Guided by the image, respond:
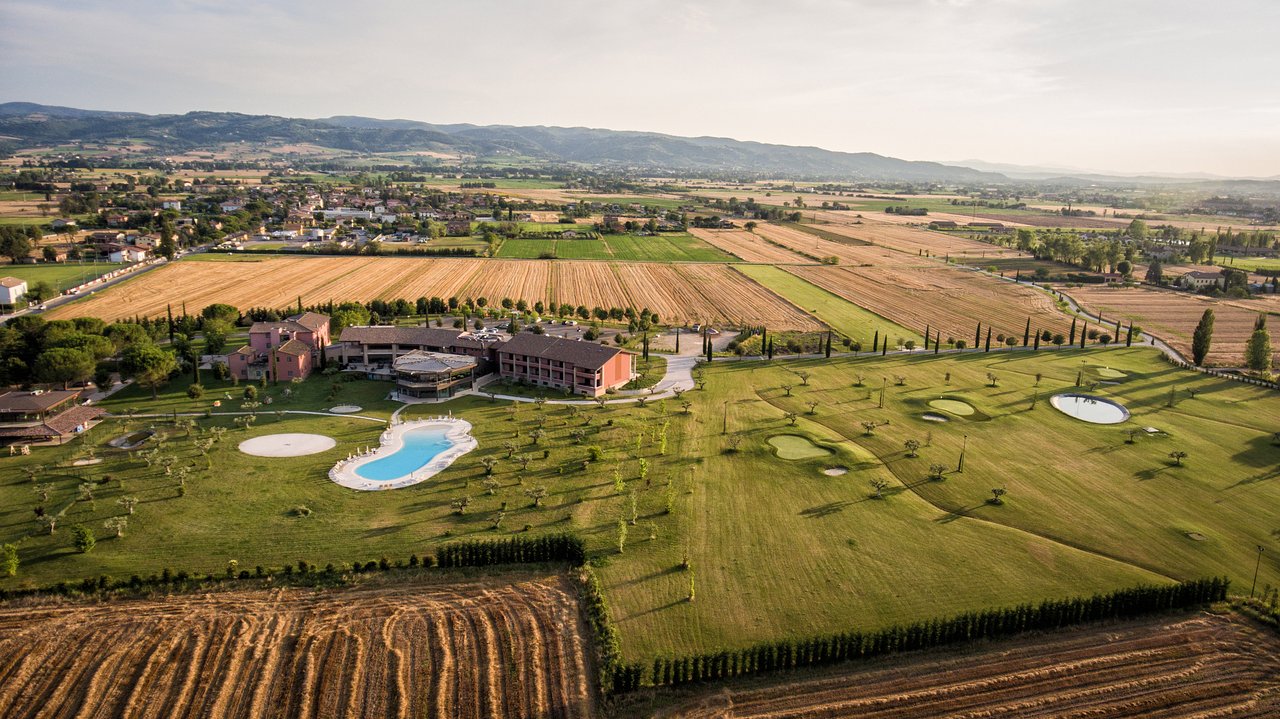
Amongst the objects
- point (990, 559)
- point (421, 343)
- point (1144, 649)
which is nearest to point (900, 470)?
point (990, 559)

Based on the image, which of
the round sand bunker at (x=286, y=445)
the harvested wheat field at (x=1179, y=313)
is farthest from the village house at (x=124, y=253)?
the harvested wheat field at (x=1179, y=313)

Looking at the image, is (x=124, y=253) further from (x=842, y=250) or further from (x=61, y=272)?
(x=842, y=250)

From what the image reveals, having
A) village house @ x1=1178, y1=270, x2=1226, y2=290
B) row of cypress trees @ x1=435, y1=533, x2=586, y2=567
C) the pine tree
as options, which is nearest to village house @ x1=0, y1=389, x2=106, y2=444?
row of cypress trees @ x1=435, y1=533, x2=586, y2=567

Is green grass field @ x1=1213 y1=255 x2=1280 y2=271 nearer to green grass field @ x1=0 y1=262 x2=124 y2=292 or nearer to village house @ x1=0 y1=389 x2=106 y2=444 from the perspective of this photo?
village house @ x1=0 y1=389 x2=106 y2=444

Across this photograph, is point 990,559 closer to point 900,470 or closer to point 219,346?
point 900,470

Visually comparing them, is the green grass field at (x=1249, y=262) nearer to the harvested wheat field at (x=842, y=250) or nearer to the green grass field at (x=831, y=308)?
the harvested wheat field at (x=842, y=250)

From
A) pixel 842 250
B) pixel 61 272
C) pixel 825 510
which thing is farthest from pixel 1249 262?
pixel 61 272
